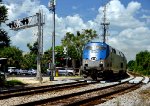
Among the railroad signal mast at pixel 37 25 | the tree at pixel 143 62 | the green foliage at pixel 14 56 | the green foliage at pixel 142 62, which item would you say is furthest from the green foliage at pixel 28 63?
the railroad signal mast at pixel 37 25

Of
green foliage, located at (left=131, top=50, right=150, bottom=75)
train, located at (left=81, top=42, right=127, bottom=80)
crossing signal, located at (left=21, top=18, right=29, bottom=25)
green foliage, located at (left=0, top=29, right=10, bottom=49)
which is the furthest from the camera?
green foliage, located at (left=131, top=50, right=150, bottom=75)

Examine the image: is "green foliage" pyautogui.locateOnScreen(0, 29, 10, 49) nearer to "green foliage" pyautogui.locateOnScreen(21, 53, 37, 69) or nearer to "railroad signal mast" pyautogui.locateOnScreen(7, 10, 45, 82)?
"railroad signal mast" pyautogui.locateOnScreen(7, 10, 45, 82)

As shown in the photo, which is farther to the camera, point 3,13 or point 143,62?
point 143,62

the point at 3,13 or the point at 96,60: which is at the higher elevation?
the point at 3,13

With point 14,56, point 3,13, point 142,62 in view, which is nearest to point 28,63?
point 14,56

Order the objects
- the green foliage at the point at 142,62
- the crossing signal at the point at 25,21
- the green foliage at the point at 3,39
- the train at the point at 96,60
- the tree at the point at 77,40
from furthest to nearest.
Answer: the green foliage at the point at 142,62
the tree at the point at 77,40
the crossing signal at the point at 25,21
the train at the point at 96,60
the green foliage at the point at 3,39

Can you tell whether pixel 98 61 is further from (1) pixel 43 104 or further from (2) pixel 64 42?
(2) pixel 64 42

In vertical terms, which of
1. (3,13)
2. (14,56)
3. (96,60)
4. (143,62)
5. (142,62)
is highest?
(14,56)

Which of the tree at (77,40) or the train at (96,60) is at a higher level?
the tree at (77,40)

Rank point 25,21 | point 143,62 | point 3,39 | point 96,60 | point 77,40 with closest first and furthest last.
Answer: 1. point 3,39
2. point 96,60
3. point 25,21
4. point 77,40
5. point 143,62

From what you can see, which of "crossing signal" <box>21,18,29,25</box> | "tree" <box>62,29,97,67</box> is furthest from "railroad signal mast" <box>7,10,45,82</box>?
"tree" <box>62,29,97,67</box>

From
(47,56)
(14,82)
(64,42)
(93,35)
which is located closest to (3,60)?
(14,82)

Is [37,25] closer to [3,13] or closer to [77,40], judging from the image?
[3,13]

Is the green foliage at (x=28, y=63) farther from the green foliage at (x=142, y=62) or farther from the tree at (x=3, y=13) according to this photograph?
the tree at (x=3, y=13)
